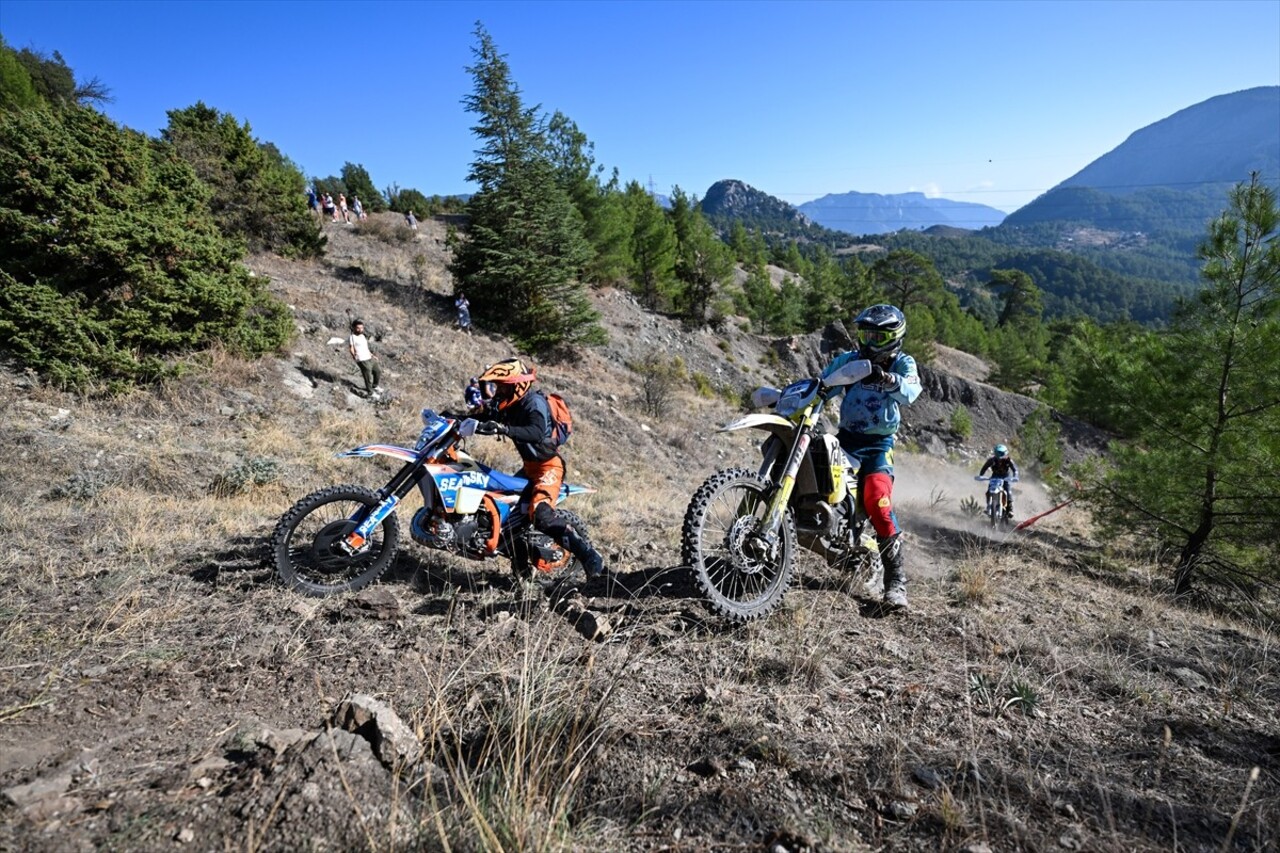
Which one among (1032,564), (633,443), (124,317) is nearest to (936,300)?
(633,443)

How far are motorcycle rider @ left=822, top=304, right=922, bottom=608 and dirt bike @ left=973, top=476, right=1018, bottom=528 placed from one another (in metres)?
9.18

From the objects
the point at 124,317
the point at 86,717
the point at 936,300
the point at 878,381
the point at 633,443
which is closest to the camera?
the point at 86,717

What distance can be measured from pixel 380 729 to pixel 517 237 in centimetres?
2033

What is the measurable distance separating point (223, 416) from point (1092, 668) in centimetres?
1061

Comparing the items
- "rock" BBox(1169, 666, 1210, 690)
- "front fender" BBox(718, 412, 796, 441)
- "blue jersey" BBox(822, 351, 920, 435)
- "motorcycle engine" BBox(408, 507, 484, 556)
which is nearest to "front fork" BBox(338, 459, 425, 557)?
"motorcycle engine" BBox(408, 507, 484, 556)

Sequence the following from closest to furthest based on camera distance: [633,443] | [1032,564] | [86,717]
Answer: [86,717], [1032,564], [633,443]

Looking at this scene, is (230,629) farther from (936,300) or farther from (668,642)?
(936,300)

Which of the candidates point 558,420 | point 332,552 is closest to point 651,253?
point 558,420

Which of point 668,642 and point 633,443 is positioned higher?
point 668,642

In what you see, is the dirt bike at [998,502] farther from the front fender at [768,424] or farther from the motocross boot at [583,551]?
the motocross boot at [583,551]

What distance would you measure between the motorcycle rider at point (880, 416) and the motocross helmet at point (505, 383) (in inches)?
83.6

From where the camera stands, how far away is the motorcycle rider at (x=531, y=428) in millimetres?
4277

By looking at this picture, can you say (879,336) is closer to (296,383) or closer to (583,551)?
(583,551)

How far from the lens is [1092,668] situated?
3250 millimetres
